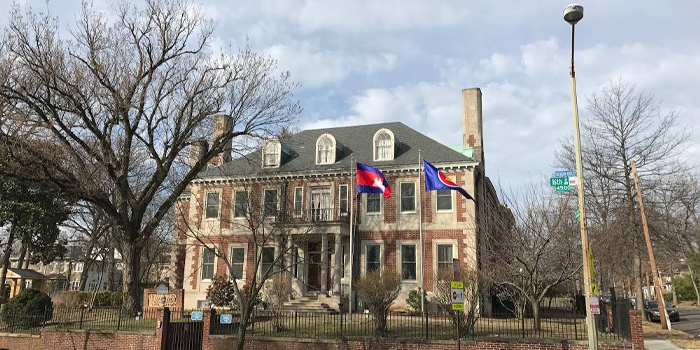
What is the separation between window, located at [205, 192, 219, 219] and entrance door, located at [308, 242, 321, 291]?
6.25m

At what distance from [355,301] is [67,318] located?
42.3 feet

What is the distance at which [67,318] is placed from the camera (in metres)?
21.0

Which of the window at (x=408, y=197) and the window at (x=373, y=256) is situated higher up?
the window at (x=408, y=197)

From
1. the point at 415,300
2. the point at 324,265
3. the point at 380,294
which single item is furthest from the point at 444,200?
the point at 380,294

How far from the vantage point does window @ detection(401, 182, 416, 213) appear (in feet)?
89.2

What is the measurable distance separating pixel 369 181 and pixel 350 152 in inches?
260

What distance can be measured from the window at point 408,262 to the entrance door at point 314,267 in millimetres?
4555

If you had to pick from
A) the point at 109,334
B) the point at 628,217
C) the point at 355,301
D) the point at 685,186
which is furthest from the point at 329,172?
the point at 685,186

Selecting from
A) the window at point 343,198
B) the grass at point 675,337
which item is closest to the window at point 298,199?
the window at point 343,198

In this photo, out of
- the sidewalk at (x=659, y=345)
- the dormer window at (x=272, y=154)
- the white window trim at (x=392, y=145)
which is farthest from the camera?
the dormer window at (x=272, y=154)

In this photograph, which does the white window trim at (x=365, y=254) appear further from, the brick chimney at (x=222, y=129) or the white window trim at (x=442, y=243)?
the brick chimney at (x=222, y=129)

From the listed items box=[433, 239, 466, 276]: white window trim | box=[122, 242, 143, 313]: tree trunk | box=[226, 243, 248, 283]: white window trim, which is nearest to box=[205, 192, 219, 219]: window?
box=[226, 243, 248, 283]: white window trim

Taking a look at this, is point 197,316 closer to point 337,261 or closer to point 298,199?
point 337,261

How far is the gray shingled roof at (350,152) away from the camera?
27703 millimetres
